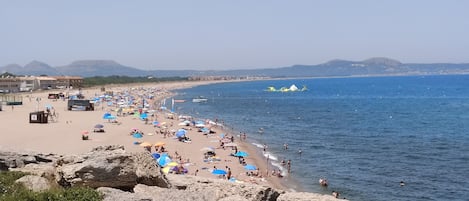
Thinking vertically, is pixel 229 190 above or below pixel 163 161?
above

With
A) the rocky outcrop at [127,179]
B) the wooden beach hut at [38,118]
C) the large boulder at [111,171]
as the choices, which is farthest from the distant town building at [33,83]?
the large boulder at [111,171]

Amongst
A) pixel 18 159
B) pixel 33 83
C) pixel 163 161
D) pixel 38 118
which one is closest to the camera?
pixel 18 159

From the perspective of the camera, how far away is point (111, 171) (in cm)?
1006

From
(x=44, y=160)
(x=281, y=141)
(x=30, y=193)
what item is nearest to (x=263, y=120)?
(x=281, y=141)

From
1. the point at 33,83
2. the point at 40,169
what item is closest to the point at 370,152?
the point at 40,169

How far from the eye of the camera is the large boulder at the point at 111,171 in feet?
33.0

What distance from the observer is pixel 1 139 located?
36.0m

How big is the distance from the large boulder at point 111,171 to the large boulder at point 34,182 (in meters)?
0.30

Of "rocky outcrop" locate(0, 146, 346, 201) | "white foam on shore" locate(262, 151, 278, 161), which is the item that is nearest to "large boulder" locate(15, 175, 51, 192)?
"rocky outcrop" locate(0, 146, 346, 201)

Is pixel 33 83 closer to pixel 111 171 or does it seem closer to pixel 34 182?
pixel 34 182

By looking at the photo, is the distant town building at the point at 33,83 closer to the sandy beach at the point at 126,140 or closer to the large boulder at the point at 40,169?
the sandy beach at the point at 126,140

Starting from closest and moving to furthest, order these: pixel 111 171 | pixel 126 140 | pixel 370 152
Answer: pixel 111 171 → pixel 370 152 → pixel 126 140

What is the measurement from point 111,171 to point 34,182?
5.60 feet

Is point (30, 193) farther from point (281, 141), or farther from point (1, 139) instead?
point (281, 141)
